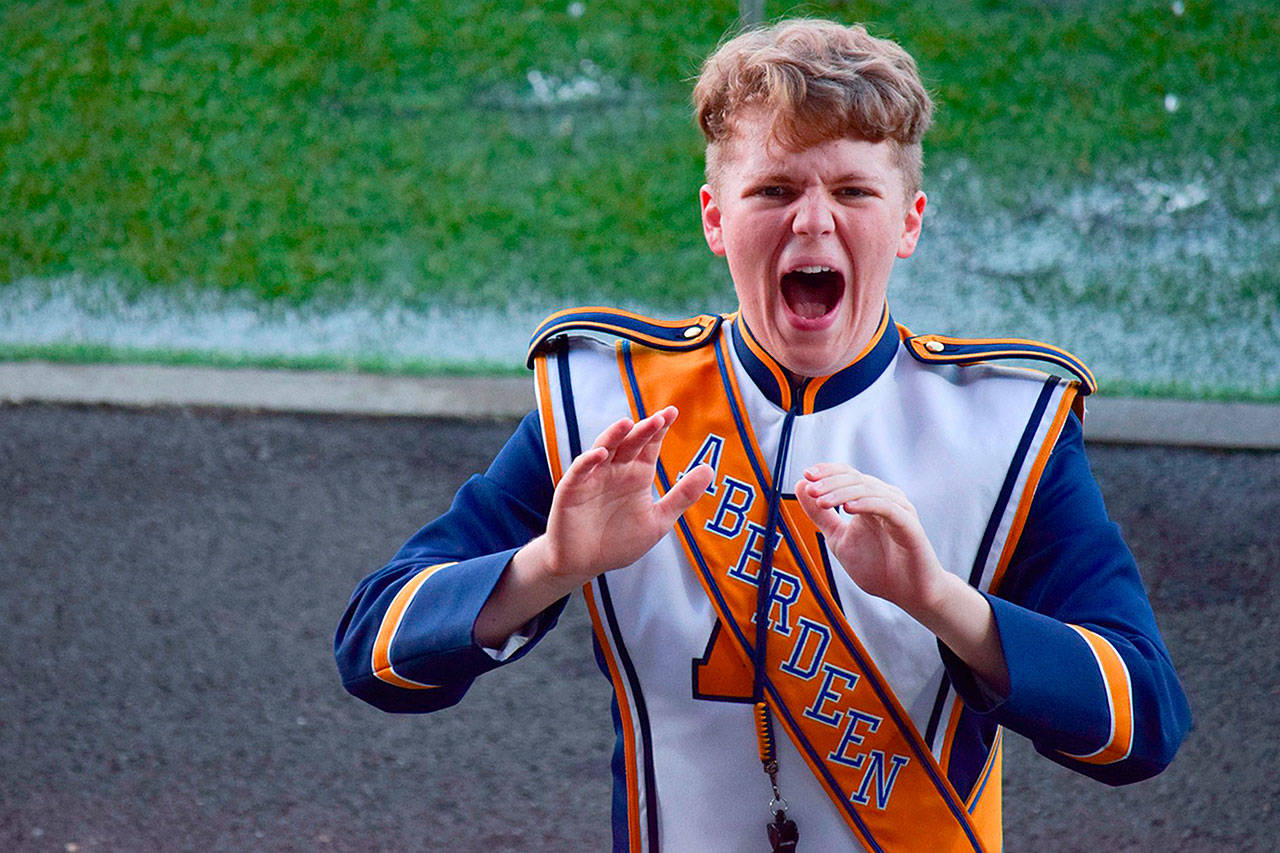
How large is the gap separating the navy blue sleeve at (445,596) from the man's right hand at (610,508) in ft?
0.32

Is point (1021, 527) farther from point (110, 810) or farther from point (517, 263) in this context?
point (517, 263)

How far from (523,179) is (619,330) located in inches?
232

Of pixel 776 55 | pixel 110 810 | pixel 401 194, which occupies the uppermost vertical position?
pixel 776 55

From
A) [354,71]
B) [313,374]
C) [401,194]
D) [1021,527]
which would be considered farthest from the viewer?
[354,71]

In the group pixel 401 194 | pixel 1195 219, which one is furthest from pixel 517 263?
pixel 1195 219

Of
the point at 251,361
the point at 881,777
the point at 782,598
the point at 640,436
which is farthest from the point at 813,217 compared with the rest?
the point at 251,361

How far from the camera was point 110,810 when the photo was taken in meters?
3.57

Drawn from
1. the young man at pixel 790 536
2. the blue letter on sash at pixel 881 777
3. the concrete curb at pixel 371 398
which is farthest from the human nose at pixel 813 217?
the concrete curb at pixel 371 398

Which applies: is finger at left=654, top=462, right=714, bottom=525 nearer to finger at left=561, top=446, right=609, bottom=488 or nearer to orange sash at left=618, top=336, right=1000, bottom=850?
finger at left=561, top=446, right=609, bottom=488

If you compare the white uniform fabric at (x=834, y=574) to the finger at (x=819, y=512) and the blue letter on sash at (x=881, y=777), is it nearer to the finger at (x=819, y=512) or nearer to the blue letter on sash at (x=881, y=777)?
the blue letter on sash at (x=881, y=777)

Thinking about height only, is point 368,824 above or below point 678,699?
Result: below

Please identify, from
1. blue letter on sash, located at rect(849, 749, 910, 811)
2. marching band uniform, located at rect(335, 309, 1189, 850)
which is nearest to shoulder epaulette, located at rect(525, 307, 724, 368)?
marching band uniform, located at rect(335, 309, 1189, 850)

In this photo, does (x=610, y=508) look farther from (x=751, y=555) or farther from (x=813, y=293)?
(x=813, y=293)

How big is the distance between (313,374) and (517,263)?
1.46 metres
